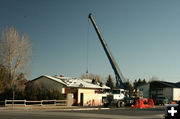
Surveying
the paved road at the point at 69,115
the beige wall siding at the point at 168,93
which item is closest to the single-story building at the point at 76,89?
the paved road at the point at 69,115

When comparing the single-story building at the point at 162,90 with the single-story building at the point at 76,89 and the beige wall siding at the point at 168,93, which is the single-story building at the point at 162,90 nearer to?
the beige wall siding at the point at 168,93

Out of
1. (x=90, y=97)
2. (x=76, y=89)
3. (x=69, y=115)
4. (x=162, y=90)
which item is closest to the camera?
(x=69, y=115)

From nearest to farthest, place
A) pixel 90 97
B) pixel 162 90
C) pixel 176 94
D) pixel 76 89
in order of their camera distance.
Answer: pixel 76 89
pixel 90 97
pixel 176 94
pixel 162 90

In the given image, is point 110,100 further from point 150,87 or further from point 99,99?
point 150,87

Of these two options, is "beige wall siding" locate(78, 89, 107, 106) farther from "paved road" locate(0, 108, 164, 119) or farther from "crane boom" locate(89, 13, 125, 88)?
"paved road" locate(0, 108, 164, 119)

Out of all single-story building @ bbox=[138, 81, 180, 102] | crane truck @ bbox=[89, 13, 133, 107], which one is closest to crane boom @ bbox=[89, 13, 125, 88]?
crane truck @ bbox=[89, 13, 133, 107]

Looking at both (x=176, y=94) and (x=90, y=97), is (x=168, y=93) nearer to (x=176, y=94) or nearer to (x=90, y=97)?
(x=176, y=94)

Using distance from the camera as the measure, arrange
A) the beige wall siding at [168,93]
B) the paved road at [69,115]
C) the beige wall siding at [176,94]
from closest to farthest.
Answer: the paved road at [69,115] → the beige wall siding at [176,94] → the beige wall siding at [168,93]

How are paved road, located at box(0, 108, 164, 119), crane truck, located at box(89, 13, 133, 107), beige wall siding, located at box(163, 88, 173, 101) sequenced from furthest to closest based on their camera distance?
beige wall siding, located at box(163, 88, 173, 101) < crane truck, located at box(89, 13, 133, 107) < paved road, located at box(0, 108, 164, 119)

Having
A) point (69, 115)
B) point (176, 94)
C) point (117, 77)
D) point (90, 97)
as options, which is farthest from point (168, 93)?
point (69, 115)

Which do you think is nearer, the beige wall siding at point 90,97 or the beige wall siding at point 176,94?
the beige wall siding at point 90,97

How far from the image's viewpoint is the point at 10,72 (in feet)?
154

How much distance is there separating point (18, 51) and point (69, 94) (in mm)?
12780

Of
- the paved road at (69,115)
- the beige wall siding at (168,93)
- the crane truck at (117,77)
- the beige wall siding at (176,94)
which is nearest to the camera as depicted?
the paved road at (69,115)
